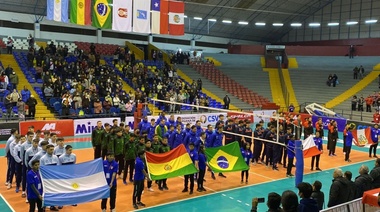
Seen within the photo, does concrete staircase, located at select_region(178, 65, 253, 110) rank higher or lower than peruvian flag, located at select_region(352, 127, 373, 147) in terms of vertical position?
higher

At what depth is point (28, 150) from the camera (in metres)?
9.95

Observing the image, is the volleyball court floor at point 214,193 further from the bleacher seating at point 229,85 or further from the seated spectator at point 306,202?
the bleacher seating at point 229,85

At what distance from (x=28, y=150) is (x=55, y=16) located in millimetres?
9431

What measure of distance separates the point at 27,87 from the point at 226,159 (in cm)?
1699

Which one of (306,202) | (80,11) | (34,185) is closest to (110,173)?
(34,185)

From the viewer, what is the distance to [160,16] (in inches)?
795

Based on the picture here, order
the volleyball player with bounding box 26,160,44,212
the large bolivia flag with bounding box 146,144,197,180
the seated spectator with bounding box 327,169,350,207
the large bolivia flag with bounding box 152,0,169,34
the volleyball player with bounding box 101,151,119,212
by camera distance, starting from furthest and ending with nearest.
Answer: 1. the large bolivia flag with bounding box 152,0,169,34
2. the large bolivia flag with bounding box 146,144,197,180
3. the volleyball player with bounding box 101,151,119,212
4. the volleyball player with bounding box 26,160,44,212
5. the seated spectator with bounding box 327,169,350,207

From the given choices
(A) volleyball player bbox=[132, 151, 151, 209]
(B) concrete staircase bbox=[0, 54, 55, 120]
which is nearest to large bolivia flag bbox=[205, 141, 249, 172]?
(A) volleyball player bbox=[132, 151, 151, 209]

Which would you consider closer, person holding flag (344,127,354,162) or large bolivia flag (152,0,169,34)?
person holding flag (344,127,354,162)

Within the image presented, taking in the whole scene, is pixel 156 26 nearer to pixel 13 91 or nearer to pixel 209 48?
pixel 13 91

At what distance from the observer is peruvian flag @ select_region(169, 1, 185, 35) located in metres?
20.5

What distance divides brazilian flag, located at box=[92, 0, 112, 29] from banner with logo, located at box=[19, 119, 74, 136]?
225 inches

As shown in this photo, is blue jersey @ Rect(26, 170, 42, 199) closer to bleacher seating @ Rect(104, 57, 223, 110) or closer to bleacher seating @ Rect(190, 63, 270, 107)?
bleacher seating @ Rect(104, 57, 223, 110)

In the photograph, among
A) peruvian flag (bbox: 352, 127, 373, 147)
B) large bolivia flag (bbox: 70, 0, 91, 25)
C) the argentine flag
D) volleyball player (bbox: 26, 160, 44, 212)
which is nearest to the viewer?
volleyball player (bbox: 26, 160, 44, 212)
